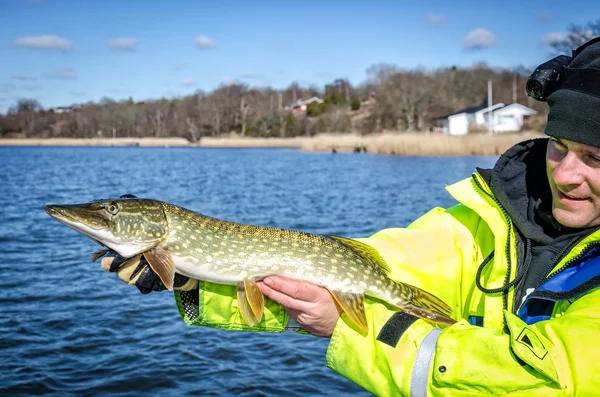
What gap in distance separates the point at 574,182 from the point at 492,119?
57.4m

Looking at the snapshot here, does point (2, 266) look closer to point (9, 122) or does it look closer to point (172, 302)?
point (172, 302)

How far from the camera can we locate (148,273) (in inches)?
101

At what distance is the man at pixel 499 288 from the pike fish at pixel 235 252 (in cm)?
7

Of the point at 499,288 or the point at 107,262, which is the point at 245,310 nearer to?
the point at 107,262

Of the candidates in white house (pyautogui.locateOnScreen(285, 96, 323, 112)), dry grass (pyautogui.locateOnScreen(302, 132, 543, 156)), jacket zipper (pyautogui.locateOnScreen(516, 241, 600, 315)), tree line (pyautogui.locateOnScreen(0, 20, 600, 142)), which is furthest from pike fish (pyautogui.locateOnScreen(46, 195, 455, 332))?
white house (pyautogui.locateOnScreen(285, 96, 323, 112))

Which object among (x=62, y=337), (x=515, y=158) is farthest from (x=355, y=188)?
(x=515, y=158)

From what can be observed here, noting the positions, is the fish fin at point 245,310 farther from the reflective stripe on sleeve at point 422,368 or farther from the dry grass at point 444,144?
the dry grass at point 444,144

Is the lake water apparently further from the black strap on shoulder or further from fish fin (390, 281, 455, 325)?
the black strap on shoulder

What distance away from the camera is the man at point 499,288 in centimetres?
158

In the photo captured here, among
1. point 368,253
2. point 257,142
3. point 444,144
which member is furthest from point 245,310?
point 257,142

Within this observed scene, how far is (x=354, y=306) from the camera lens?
2314mm

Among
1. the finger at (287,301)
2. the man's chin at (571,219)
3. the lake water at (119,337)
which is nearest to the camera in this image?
the man's chin at (571,219)

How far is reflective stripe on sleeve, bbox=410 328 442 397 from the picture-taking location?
1733 mm

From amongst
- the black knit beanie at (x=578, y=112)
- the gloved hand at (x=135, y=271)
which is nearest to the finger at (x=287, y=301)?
the gloved hand at (x=135, y=271)
